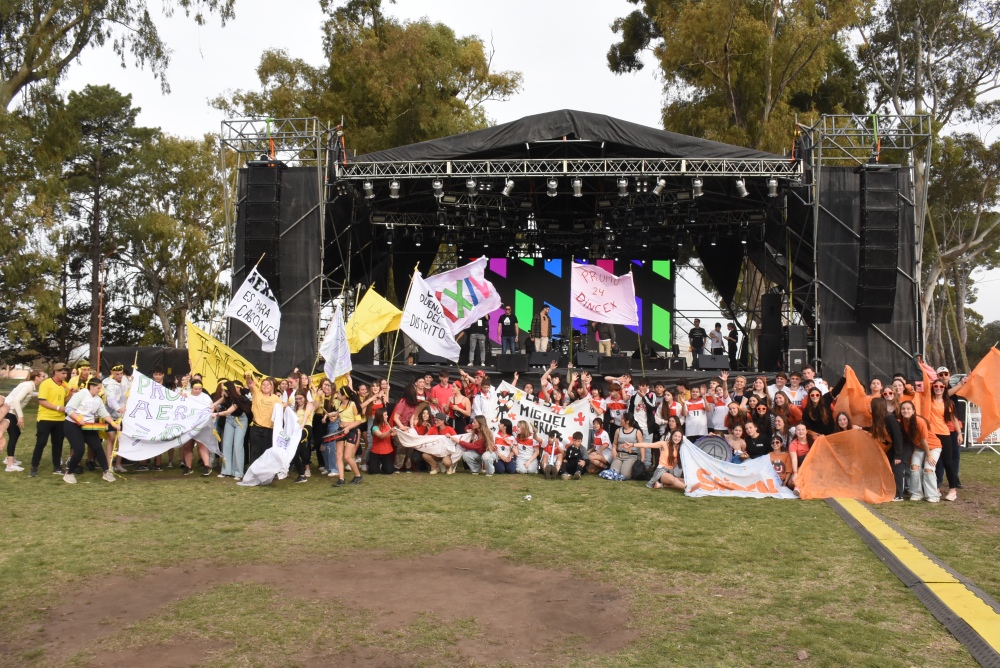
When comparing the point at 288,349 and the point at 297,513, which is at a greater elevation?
the point at 288,349

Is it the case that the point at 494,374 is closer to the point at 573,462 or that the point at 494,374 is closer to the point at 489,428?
the point at 489,428

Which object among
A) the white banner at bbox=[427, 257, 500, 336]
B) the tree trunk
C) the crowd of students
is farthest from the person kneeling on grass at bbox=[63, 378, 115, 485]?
the tree trunk

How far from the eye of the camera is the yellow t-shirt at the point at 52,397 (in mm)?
11727

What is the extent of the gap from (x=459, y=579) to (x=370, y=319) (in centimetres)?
725

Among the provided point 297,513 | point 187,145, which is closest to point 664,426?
point 297,513

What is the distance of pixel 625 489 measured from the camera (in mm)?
11523

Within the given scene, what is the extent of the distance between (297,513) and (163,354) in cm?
1378

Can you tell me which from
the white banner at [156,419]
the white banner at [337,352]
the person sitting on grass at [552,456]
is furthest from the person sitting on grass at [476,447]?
the white banner at [156,419]

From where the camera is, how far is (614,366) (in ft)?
57.0

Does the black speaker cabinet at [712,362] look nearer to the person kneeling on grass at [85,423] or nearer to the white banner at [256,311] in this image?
the white banner at [256,311]

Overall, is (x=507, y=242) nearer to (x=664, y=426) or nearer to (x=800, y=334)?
(x=800, y=334)

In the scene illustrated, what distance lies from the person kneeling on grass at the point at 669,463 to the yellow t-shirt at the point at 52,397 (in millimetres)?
8182

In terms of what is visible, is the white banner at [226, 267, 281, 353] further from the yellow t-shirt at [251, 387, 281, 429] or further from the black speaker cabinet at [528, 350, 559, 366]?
the black speaker cabinet at [528, 350, 559, 366]

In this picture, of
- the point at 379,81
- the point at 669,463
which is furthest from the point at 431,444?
the point at 379,81
